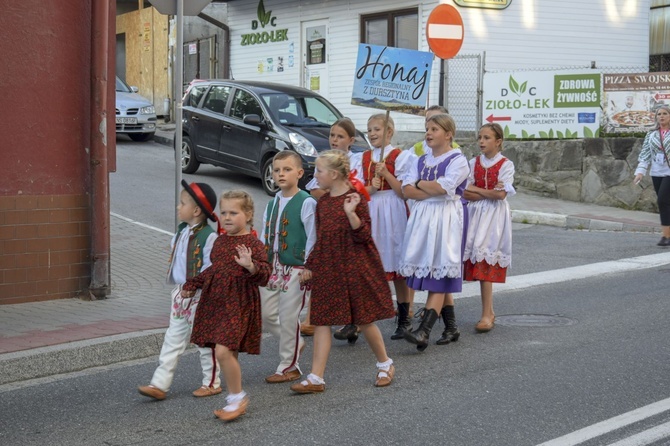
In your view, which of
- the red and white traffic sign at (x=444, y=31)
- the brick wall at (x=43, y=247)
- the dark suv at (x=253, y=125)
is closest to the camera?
the brick wall at (x=43, y=247)

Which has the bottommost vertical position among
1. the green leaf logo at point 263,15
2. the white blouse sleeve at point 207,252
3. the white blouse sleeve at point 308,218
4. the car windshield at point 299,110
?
the white blouse sleeve at point 207,252

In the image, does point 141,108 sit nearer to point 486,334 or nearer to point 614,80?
point 614,80

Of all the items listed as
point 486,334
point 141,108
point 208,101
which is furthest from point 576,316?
point 141,108

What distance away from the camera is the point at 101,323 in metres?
8.07

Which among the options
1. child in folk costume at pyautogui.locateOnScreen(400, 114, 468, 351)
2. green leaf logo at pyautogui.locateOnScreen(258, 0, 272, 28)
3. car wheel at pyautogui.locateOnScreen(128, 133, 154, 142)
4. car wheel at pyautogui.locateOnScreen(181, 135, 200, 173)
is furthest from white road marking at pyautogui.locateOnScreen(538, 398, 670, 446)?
green leaf logo at pyautogui.locateOnScreen(258, 0, 272, 28)

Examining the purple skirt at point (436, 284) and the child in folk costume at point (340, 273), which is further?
the purple skirt at point (436, 284)

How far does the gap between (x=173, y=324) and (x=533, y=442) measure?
7.65ft

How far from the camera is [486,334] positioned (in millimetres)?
8180

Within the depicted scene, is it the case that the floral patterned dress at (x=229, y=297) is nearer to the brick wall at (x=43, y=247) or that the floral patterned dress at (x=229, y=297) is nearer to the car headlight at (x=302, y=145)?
the brick wall at (x=43, y=247)

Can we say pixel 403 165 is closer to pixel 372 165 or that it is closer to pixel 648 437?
pixel 372 165

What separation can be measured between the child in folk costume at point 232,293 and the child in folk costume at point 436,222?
74.0 inches

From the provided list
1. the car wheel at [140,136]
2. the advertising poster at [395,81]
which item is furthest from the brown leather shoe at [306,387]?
the car wheel at [140,136]

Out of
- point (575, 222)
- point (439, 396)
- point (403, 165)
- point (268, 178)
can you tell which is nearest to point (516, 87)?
point (575, 222)

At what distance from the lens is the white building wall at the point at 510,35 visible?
21.6m
